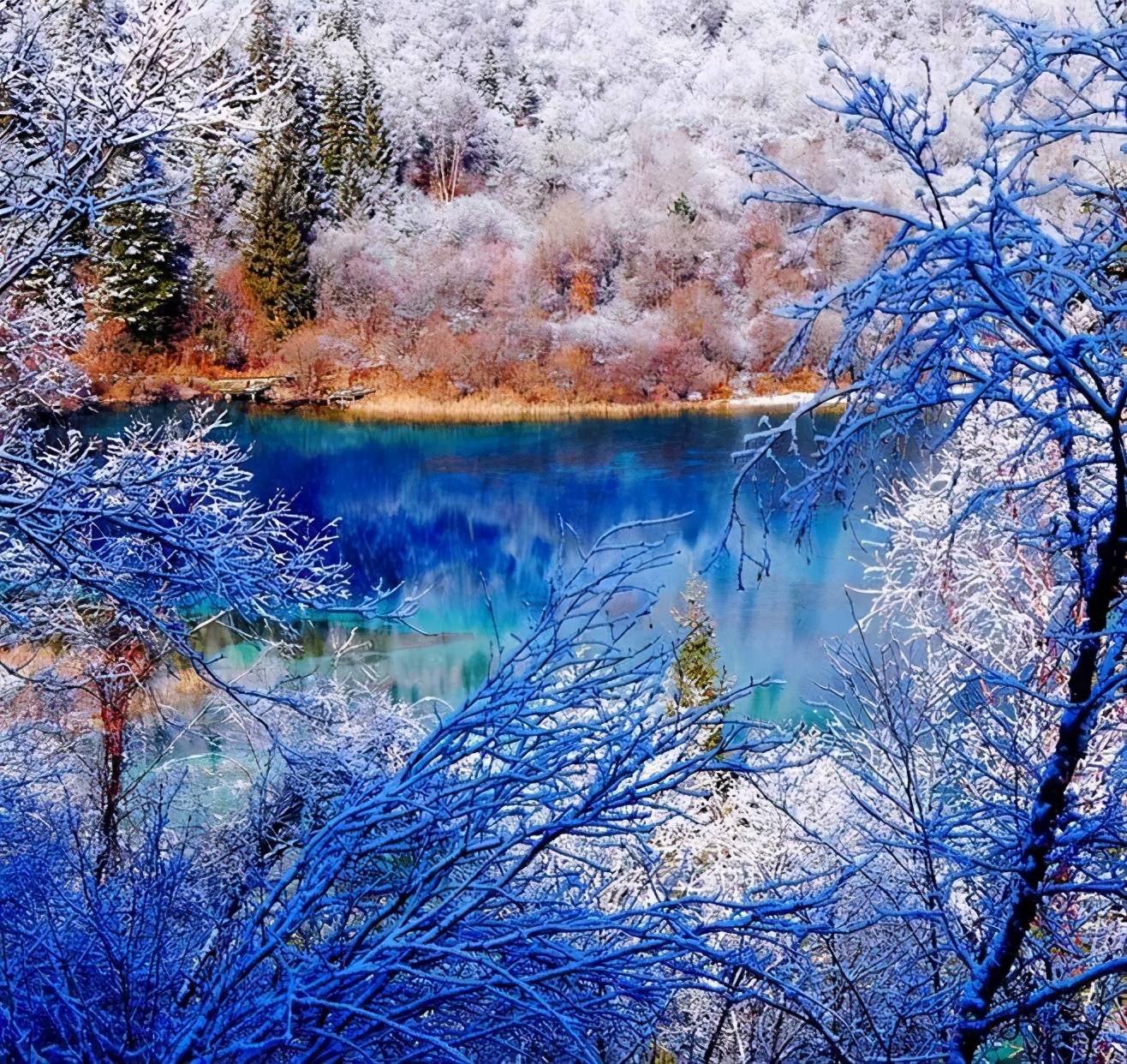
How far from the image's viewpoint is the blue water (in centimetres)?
1180

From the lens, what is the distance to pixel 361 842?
5.98 ft

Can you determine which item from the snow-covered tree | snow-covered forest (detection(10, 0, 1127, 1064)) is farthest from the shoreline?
the snow-covered tree

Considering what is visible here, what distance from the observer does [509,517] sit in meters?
15.7

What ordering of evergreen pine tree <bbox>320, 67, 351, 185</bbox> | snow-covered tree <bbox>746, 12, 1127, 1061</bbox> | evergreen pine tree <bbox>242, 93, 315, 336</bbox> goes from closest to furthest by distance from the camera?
snow-covered tree <bbox>746, 12, 1127, 1061</bbox>, evergreen pine tree <bbox>242, 93, 315, 336</bbox>, evergreen pine tree <bbox>320, 67, 351, 185</bbox>

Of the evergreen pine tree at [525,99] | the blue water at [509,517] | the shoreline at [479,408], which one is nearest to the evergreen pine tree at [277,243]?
the shoreline at [479,408]

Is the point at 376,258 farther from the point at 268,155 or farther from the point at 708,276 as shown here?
the point at 708,276

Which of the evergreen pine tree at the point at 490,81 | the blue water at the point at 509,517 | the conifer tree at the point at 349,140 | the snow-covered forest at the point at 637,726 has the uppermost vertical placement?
the evergreen pine tree at the point at 490,81

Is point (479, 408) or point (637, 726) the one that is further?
point (479, 408)

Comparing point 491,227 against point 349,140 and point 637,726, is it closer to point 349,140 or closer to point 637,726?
point 349,140

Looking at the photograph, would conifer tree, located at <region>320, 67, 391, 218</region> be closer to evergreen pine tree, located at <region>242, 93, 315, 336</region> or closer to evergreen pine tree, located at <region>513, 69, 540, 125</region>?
evergreen pine tree, located at <region>242, 93, 315, 336</region>

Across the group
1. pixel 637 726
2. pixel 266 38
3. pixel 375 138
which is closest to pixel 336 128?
pixel 375 138

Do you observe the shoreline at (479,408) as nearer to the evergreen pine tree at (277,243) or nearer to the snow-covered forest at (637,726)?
the evergreen pine tree at (277,243)

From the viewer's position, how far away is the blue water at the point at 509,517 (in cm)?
1180

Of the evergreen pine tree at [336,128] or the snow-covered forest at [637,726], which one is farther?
the evergreen pine tree at [336,128]
